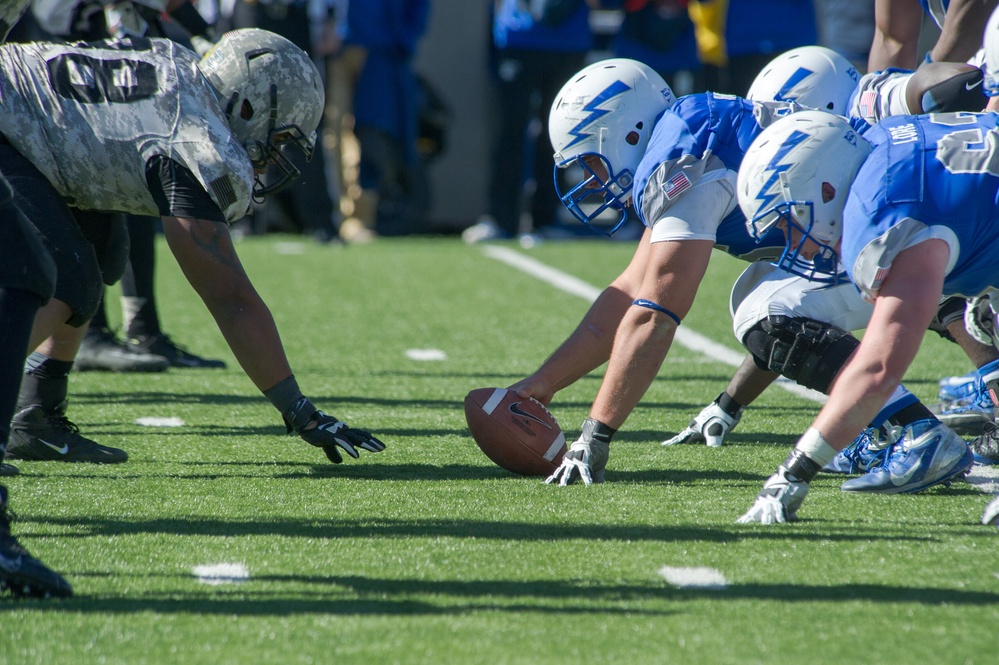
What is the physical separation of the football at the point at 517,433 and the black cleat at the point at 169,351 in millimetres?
2192

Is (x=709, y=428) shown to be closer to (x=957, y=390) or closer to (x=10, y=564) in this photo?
(x=957, y=390)

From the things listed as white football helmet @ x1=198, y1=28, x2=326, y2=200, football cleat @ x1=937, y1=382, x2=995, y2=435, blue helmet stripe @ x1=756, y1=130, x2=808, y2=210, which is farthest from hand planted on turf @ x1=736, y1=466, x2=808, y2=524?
white football helmet @ x1=198, y1=28, x2=326, y2=200

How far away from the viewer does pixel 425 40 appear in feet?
37.8

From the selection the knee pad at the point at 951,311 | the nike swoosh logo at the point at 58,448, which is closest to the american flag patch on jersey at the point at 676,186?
the knee pad at the point at 951,311

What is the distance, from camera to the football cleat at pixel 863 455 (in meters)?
3.41

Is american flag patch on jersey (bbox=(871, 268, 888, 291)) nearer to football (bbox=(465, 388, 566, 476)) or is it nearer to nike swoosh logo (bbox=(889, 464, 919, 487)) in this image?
nike swoosh logo (bbox=(889, 464, 919, 487))

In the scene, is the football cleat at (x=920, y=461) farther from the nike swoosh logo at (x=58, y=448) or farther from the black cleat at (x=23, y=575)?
the nike swoosh logo at (x=58, y=448)

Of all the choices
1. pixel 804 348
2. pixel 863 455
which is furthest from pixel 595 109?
pixel 863 455

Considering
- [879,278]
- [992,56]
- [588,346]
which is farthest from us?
[588,346]

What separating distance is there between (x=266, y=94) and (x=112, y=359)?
7.08 feet

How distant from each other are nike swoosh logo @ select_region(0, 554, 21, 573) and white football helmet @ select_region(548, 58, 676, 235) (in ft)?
5.76

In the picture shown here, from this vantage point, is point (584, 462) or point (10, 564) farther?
point (584, 462)

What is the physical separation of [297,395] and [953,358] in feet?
10.7

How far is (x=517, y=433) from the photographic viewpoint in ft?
11.4
